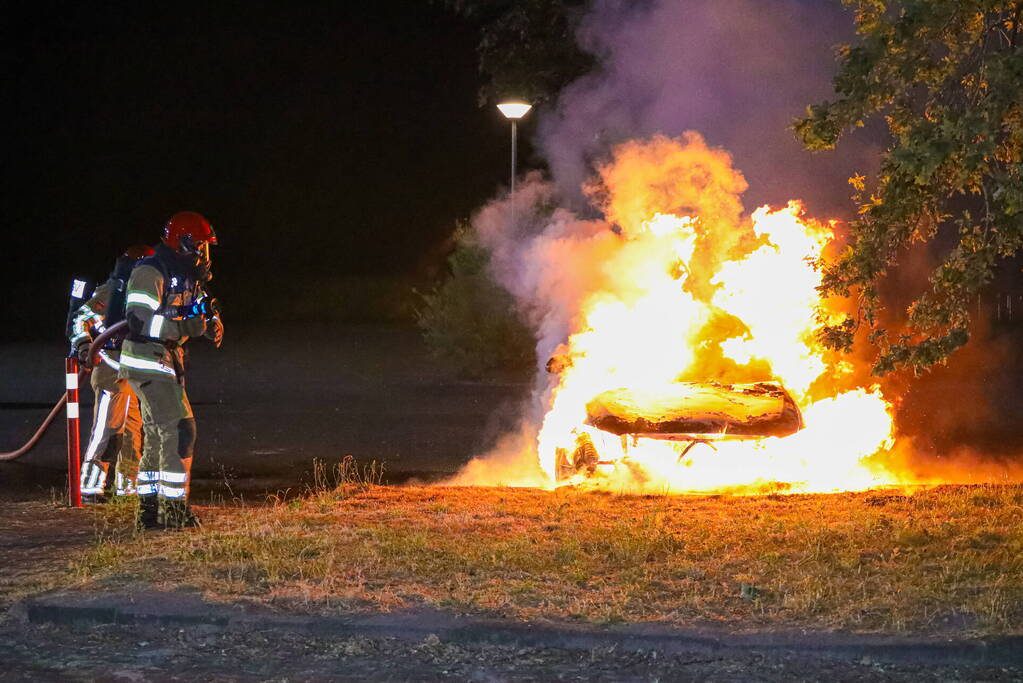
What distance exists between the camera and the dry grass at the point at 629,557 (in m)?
5.60

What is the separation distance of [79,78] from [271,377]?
2365 cm

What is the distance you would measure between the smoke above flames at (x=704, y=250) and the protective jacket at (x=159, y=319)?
316cm

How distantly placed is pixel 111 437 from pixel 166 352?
1.81 metres

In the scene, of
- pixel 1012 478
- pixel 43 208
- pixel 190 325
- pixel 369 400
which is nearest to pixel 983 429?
pixel 1012 478

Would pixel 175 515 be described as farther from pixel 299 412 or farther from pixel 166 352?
pixel 299 412

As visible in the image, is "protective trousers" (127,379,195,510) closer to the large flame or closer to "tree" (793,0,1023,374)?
the large flame

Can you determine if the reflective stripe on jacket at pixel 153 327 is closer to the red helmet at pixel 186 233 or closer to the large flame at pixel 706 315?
the red helmet at pixel 186 233

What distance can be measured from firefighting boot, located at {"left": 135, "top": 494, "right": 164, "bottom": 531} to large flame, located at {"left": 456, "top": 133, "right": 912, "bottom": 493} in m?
3.17

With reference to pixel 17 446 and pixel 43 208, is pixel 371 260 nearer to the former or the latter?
pixel 43 208

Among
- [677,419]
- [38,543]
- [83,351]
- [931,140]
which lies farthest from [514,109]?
[931,140]

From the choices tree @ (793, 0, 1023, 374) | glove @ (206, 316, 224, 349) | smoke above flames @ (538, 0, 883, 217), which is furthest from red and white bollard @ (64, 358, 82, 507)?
smoke above flames @ (538, 0, 883, 217)

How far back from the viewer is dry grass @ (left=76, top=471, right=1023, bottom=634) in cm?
560

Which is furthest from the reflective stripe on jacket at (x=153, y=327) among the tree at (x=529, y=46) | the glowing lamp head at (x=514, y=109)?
the tree at (x=529, y=46)

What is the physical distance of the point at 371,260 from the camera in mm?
45125
